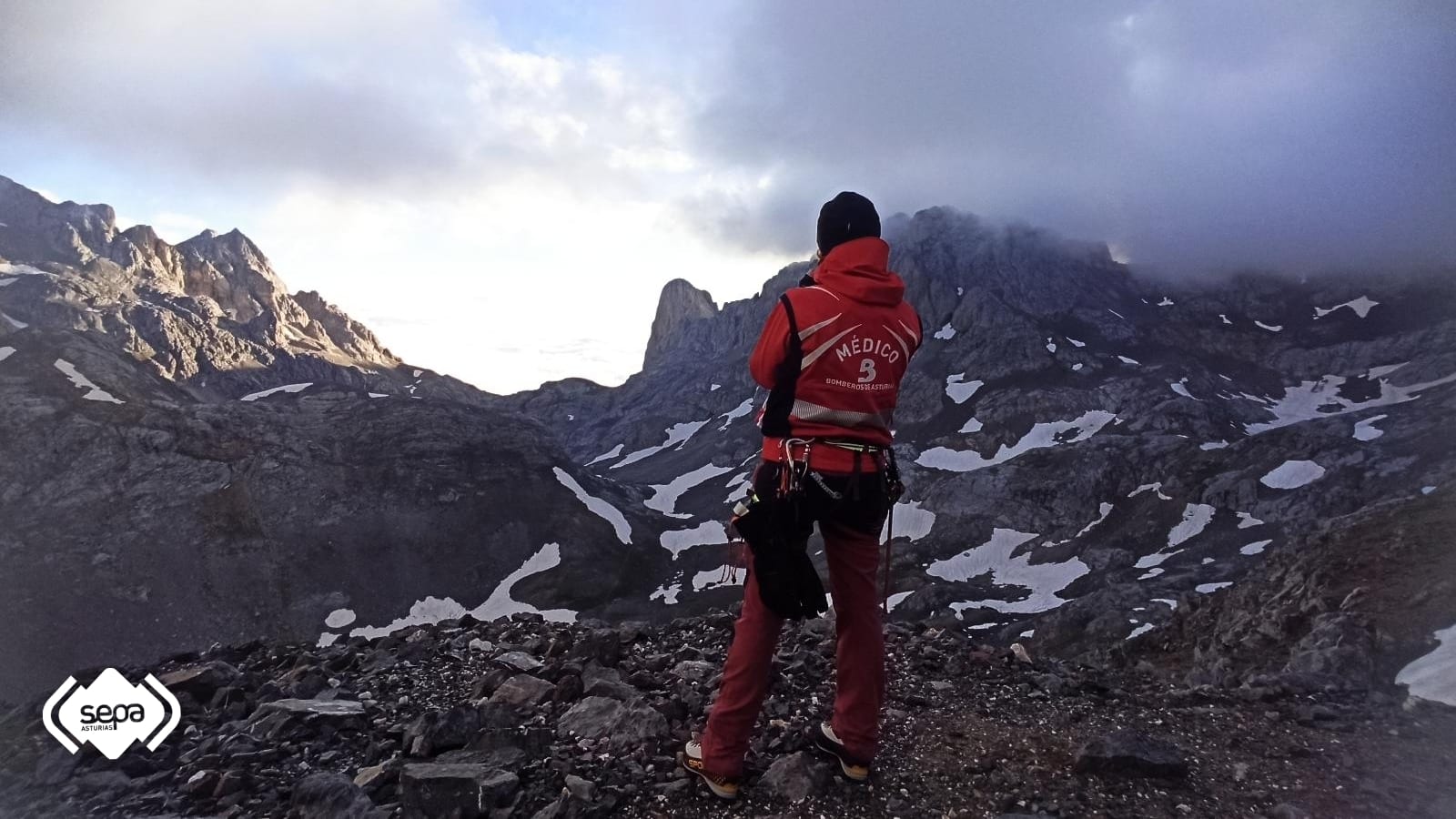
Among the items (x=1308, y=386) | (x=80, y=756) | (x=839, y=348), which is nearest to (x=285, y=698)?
(x=80, y=756)

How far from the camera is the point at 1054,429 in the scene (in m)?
159

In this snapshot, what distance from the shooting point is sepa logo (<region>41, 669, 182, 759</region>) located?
7.49m

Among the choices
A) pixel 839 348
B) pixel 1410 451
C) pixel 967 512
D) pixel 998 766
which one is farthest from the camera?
pixel 967 512

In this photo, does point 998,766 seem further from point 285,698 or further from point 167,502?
point 167,502

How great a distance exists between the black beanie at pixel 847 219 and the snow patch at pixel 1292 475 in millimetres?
119571

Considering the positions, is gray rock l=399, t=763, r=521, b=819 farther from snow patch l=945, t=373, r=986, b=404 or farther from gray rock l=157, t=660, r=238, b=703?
snow patch l=945, t=373, r=986, b=404

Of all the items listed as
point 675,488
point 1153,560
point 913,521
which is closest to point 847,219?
point 1153,560

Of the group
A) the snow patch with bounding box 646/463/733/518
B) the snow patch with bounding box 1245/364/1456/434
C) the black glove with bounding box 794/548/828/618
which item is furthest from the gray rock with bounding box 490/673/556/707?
the snow patch with bounding box 1245/364/1456/434

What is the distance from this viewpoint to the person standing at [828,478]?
604 cm

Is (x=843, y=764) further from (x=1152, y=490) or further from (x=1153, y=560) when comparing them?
(x=1152, y=490)

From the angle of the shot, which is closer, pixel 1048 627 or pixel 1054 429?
pixel 1048 627

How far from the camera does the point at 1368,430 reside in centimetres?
12025

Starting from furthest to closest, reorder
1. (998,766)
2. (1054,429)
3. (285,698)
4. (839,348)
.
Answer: (1054,429)
(285,698)
(998,766)
(839,348)

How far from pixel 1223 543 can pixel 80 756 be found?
10666 centimetres
